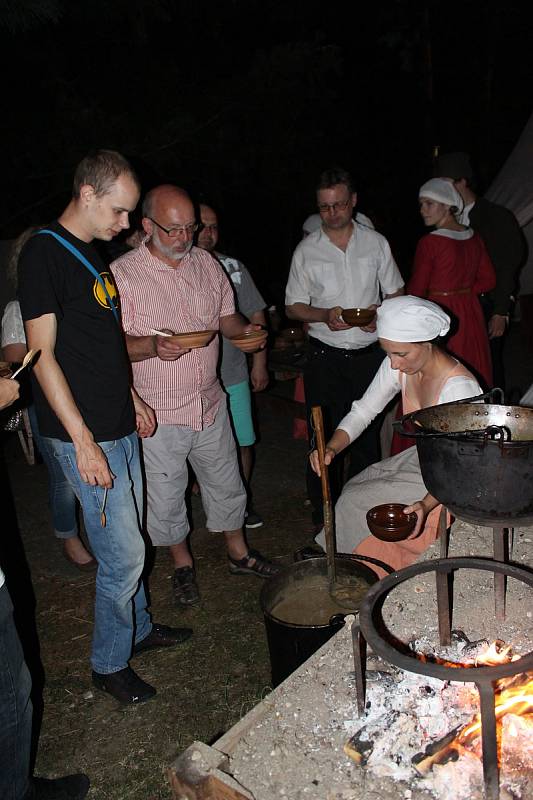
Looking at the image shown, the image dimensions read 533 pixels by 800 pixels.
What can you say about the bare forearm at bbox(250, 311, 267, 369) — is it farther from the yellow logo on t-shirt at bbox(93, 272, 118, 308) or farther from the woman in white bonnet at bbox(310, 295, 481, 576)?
the yellow logo on t-shirt at bbox(93, 272, 118, 308)

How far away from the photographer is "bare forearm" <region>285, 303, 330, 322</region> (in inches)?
154

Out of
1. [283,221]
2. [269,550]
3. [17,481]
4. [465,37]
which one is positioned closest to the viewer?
[269,550]

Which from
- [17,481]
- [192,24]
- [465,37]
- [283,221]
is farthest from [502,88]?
[17,481]

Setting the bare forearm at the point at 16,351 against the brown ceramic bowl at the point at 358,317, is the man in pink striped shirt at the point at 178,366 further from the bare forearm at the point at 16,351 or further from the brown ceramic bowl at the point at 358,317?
the bare forearm at the point at 16,351

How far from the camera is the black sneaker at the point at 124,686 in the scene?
275 centimetres

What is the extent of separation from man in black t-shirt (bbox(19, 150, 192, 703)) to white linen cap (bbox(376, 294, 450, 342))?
1117mm

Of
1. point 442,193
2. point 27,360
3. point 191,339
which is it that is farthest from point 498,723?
point 442,193

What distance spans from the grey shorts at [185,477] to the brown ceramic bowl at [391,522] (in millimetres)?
1004

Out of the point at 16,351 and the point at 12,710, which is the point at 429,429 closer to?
the point at 12,710

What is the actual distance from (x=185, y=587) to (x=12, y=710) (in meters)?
1.66

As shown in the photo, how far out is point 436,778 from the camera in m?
1.64

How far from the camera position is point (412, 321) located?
8.46ft

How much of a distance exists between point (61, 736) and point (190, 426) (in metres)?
1.49

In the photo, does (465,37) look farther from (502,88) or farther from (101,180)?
(101,180)
